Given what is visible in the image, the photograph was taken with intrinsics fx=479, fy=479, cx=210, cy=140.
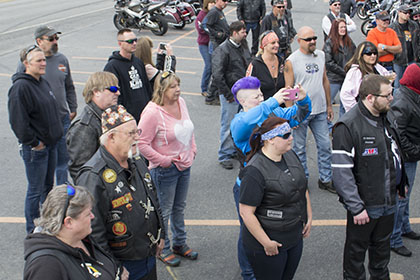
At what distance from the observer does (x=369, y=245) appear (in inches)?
175

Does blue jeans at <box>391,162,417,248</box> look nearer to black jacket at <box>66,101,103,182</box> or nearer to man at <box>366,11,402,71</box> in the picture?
black jacket at <box>66,101,103,182</box>

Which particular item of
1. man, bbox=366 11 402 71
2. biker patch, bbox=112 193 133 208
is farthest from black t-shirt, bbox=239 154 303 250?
man, bbox=366 11 402 71

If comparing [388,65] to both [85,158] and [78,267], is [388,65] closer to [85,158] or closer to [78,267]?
[85,158]

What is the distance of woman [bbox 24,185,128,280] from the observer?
8.40 ft

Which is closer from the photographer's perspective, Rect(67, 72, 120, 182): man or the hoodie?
the hoodie

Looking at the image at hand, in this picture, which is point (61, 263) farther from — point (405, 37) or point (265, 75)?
point (405, 37)

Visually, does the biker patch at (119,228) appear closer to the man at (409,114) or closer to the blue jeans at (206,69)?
the man at (409,114)

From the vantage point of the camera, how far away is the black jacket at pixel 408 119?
4.79 meters

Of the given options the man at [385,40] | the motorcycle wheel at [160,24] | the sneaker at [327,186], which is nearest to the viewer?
the sneaker at [327,186]

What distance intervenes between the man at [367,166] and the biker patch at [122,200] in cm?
191

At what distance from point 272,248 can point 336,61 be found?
4.87 m

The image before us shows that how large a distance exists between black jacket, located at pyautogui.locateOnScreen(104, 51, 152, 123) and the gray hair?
320cm

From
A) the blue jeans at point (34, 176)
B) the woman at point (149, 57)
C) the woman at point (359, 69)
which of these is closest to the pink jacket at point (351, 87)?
the woman at point (359, 69)

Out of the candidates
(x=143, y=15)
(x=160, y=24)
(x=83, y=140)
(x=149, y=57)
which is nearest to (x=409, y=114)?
(x=83, y=140)
